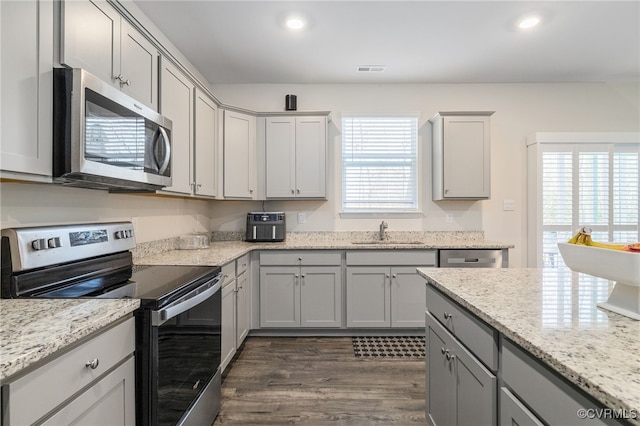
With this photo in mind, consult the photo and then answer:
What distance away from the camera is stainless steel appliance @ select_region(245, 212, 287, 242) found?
10.5ft

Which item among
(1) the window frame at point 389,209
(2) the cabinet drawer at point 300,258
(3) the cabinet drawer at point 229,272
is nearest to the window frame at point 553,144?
(1) the window frame at point 389,209

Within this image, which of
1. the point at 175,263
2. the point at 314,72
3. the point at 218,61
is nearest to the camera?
the point at 175,263

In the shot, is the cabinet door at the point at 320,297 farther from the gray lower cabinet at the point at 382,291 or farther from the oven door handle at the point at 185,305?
the oven door handle at the point at 185,305

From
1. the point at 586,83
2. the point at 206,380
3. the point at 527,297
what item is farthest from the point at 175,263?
the point at 586,83

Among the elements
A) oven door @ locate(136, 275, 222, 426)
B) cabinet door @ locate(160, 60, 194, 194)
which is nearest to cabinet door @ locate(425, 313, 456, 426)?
oven door @ locate(136, 275, 222, 426)

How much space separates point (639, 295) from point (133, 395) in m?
1.75

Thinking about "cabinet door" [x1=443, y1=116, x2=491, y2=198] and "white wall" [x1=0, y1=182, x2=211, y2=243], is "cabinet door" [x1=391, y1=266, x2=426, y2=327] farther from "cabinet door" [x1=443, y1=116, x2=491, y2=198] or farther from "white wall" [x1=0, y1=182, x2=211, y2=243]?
"white wall" [x1=0, y1=182, x2=211, y2=243]

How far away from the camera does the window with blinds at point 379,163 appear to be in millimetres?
3541

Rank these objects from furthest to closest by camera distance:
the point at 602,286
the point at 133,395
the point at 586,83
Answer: the point at 586,83, the point at 602,286, the point at 133,395

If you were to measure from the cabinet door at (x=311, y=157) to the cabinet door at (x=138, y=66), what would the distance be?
154cm

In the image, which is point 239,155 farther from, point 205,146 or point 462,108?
point 462,108

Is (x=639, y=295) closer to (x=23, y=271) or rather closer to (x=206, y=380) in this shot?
(x=206, y=380)

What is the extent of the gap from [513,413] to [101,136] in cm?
185

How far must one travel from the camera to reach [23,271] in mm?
1219
